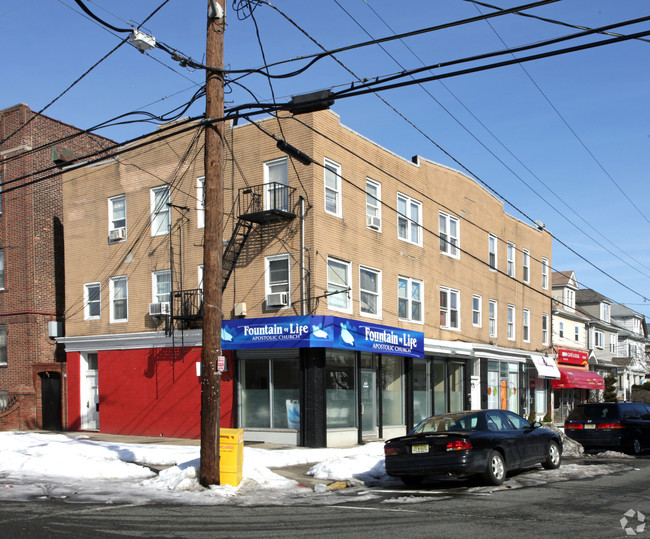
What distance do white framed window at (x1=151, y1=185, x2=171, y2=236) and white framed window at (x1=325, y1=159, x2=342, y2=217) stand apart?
225 inches

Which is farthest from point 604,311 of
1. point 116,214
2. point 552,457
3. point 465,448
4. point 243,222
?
point 465,448

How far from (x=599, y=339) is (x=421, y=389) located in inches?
1132

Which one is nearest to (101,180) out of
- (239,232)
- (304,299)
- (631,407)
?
(239,232)

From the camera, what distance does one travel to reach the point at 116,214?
25.6m

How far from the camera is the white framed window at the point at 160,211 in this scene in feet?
78.8

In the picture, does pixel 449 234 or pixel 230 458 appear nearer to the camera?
pixel 230 458

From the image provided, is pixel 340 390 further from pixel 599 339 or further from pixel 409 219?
pixel 599 339

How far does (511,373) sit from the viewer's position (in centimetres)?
3434

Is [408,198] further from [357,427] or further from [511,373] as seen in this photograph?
[511,373]

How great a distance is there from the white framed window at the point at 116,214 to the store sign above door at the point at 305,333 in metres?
6.23

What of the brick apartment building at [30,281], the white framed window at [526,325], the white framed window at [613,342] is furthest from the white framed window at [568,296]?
the brick apartment building at [30,281]

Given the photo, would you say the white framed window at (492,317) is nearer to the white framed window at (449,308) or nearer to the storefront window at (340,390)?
the white framed window at (449,308)

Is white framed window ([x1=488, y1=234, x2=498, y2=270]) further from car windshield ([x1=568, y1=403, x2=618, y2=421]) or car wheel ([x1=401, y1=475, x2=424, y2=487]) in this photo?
car wheel ([x1=401, y1=475, x2=424, y2=487])

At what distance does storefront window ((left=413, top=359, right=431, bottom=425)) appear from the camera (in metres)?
26.4
